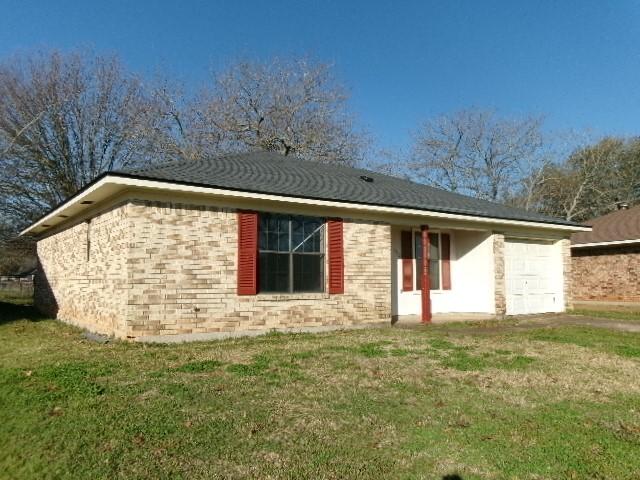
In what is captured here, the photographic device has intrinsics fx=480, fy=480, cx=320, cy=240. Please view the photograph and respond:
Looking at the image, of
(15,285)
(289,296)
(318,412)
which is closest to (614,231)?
(289,296)

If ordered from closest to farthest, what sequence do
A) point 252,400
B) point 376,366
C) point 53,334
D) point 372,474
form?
point 372,474 < point 252,400 < point 376,366 < point 53,334

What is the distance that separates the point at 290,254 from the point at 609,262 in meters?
16.8

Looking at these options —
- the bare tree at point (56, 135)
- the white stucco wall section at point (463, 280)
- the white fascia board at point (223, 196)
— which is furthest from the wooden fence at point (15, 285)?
the white stucco wall section at point (463, 280)

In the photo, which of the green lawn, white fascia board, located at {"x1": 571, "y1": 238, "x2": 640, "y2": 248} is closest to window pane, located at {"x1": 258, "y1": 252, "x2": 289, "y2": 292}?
the green lawn

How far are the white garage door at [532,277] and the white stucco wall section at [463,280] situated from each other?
3.12 ft

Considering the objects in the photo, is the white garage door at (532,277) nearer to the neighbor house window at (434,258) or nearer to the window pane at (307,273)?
the neighbor house window at (434,258)

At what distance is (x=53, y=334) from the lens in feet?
Answer: 34.9

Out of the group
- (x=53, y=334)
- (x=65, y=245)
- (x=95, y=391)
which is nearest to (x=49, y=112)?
(x=65, y=245)

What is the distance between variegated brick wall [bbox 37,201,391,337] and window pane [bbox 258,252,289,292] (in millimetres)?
231

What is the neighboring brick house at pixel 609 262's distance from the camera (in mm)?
19703

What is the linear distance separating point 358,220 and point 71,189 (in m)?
20.9

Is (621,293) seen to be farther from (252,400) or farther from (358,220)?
(252,400)

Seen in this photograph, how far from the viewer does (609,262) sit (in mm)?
20766

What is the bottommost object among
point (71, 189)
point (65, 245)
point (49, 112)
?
point (65, 245)
